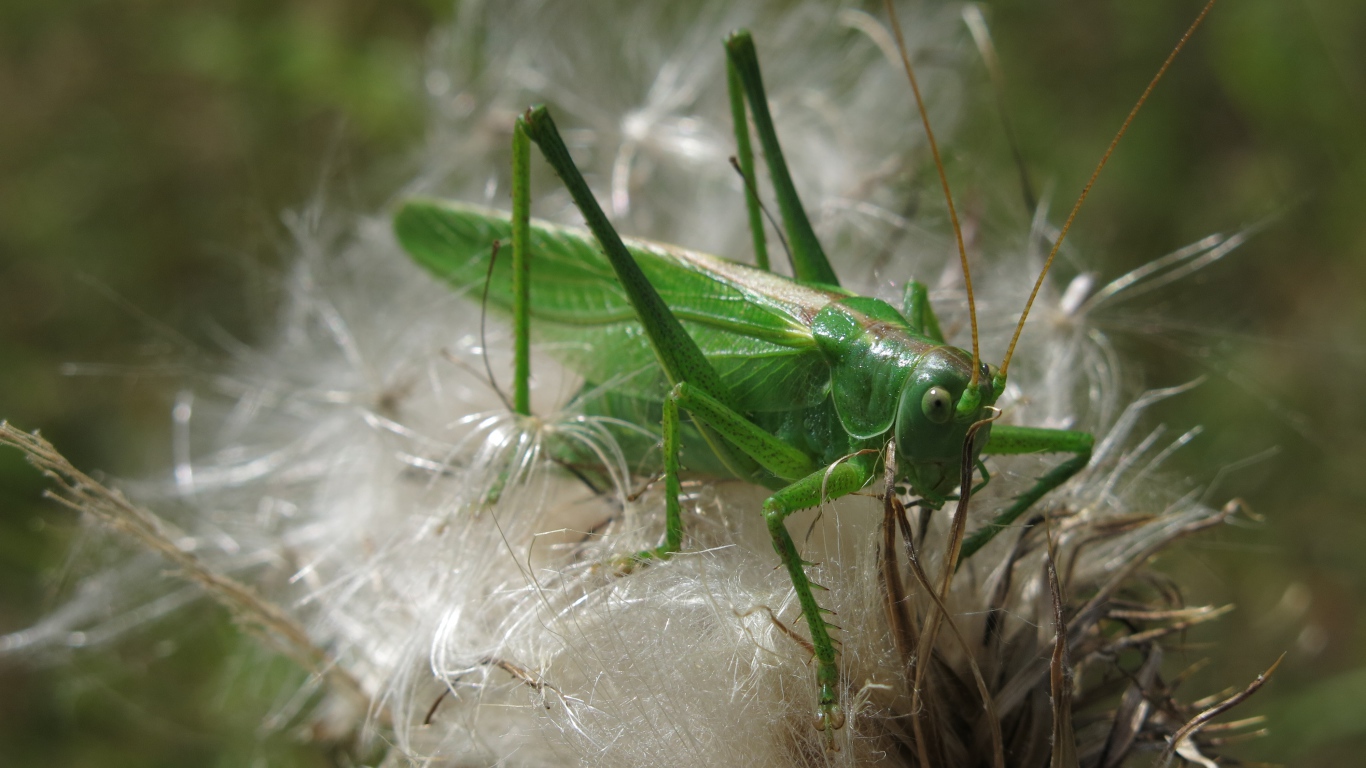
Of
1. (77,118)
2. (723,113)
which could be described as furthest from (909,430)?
(77,118)

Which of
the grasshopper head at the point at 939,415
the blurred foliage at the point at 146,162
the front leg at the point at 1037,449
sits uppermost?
the blurred foliage at the point at 146,162

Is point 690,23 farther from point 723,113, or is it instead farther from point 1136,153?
point 1136,153

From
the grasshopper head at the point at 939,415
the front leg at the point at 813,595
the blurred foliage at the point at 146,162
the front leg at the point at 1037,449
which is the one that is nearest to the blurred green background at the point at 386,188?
the blurred foliage at the point at 146,162

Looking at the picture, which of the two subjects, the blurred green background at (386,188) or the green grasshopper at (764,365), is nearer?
the green grasshopper at (764,365)

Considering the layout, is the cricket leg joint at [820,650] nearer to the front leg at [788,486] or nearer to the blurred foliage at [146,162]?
the front leg at [788,486]

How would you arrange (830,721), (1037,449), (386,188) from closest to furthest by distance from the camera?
(830,721) → (1037,449) → (386,188)

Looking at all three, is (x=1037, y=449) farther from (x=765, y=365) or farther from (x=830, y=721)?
(x=830, y=721)

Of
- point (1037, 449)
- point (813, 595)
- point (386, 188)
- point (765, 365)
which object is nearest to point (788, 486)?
point (813, 595)
